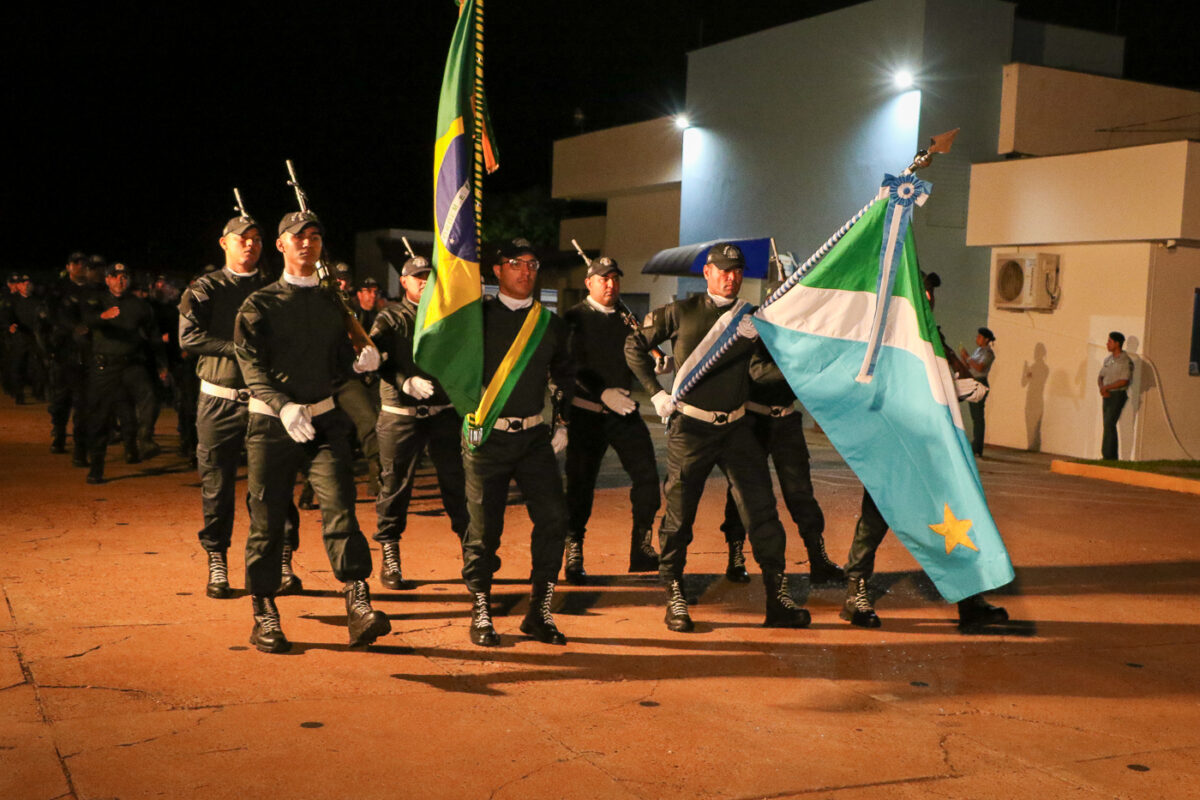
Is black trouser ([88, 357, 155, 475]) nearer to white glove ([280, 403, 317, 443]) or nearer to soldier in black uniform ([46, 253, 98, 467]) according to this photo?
soldier in black uniform ([46, 253, 98, 467])

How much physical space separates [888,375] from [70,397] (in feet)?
33.9

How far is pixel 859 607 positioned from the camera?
22.7 feet

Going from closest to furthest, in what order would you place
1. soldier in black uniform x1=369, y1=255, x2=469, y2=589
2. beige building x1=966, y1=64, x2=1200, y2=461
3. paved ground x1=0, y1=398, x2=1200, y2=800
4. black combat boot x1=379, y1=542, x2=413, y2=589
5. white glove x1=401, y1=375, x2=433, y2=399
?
paved ground x1=0, y1=398, x2=1200, y2=800
white glove x1=401, y1=375, x2=433, y2=399
black combat boot x1=379, y1=542, x2=413, y2=589
soldier in black uniform x1=369, y1=255, x2=469, y2=589
beige building x1=966, y1=64, x2=1200, y2=461

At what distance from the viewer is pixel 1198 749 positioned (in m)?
4.98

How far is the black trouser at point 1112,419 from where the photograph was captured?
15.9 m

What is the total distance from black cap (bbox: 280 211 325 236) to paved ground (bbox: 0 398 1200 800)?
209cm

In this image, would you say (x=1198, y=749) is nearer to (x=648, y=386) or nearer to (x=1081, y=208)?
(x=648, y=386)

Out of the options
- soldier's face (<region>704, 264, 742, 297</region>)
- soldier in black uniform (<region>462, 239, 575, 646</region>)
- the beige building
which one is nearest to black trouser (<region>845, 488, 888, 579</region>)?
soldier's face (<region>704, 264, 742, 297</region>)

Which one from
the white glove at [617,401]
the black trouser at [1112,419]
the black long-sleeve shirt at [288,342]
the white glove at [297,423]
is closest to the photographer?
the white glove at [297,423]

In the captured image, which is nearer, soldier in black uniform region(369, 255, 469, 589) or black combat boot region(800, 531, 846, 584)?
soldier in black uniform region(369, 255, 469, 589)

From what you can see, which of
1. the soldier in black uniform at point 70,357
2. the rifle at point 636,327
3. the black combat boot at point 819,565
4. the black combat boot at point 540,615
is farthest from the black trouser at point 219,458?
the soldier in black uniform at point 70,357

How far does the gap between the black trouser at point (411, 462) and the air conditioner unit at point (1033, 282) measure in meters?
12.2

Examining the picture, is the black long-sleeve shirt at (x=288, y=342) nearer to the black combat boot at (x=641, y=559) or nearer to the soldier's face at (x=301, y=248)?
the soldier's face at (x=301, y=248)

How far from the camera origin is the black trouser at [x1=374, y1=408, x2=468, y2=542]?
7.66 meters
